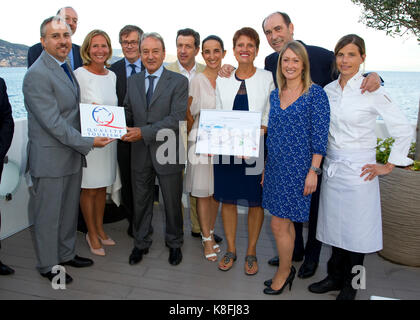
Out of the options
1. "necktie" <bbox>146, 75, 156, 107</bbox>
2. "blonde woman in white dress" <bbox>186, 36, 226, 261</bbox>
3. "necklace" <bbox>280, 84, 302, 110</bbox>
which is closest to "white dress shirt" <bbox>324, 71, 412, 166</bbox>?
"necklace" <bbox>280, 84, 302, 110</bbox>

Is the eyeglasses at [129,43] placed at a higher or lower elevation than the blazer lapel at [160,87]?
higher

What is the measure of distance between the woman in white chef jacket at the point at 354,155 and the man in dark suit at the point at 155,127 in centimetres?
113

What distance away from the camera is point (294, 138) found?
6.92ft

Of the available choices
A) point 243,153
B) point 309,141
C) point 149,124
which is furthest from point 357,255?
point 149,124

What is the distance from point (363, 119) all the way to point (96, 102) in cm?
197

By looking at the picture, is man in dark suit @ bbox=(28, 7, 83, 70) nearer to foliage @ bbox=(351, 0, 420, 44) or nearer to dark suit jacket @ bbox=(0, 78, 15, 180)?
dark suit jacket @ bbox=(0, 78, 15, 180)

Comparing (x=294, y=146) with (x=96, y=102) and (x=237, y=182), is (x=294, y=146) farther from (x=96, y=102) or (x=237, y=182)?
(x=96, y=102)

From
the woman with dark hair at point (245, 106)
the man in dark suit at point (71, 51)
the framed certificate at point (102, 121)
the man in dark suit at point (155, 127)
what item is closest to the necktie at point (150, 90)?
the man in dark suit at point (155, 127)

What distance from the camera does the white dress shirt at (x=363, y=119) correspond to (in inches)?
78.8

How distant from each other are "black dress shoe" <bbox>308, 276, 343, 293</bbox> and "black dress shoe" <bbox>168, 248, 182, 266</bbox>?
3.50 ft

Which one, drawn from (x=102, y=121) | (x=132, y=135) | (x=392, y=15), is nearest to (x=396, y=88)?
(x=392, y=15)

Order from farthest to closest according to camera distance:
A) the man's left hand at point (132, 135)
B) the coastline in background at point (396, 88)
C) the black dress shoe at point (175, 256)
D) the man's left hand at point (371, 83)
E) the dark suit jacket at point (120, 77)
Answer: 1. the coastline in background at point (396, 88)
2. the dark suit jacket at point (120, 77)
3. the black dress shoe at point (175, 256)
4. the man's left hand at point (132, 135)
5. the man's left hand at point (371, 83)

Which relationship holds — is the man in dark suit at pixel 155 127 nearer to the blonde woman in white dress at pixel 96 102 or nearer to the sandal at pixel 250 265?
the blonde woman in white dress at pixel 96 102
